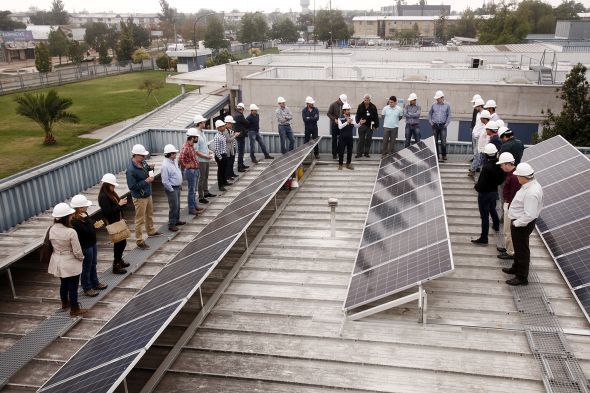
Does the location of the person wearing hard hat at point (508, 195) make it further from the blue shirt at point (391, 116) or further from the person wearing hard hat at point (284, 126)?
the person wearing hard hat at point (284, 126)

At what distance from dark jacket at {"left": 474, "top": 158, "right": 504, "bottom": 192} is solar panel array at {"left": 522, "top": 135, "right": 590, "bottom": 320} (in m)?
1.18

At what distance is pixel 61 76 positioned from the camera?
66.1 meters

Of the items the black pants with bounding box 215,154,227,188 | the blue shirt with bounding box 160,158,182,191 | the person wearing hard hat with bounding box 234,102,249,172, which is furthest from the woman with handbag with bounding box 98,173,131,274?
the person wearing hard hat with bounding box 234,102,249,172

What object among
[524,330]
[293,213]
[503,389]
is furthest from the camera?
[293,213]

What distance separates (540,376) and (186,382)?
4.66 m

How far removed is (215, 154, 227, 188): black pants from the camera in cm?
1417

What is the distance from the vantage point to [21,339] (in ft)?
26.2

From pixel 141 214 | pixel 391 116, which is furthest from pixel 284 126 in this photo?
pixel 141 214

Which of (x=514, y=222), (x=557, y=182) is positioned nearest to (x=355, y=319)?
(x=514, y=222)

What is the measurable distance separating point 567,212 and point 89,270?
29.5ft

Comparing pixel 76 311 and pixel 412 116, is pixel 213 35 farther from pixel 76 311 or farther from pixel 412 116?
pixel 76 311

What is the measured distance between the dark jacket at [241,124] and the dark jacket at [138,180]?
517 centimetres

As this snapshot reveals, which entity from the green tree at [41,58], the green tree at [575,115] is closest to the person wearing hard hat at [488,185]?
the green tree at [575,115]

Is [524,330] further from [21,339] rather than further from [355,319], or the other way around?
[21,339]
